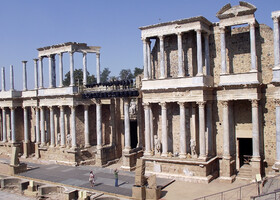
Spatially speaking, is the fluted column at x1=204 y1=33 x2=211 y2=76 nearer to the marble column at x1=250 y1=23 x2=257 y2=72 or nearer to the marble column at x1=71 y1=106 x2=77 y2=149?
the marble column at x1=250 y1=23 x2=257 y2=72

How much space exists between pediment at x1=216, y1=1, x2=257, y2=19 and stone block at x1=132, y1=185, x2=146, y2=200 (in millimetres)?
13763

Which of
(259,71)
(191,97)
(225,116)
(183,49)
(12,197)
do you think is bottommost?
(12,197)

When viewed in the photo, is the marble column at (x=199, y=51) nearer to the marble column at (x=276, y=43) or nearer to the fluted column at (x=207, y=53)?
the fluted column at (x=207, y=53)

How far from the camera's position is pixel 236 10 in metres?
23.3

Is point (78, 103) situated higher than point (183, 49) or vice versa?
point (183, 49)

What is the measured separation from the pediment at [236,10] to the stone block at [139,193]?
1376 centimetres

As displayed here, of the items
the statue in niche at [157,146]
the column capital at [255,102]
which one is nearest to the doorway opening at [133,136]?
the statue in niche at [157,146]

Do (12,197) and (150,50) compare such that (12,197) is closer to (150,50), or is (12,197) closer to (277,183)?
A: (150,50)

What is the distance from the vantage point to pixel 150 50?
90.2 ft

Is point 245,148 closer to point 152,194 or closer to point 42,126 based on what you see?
point 152,194

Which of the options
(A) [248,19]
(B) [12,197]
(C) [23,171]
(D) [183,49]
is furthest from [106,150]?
(A) [248,19]

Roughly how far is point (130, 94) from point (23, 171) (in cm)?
1206

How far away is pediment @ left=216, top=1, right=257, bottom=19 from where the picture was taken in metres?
22.8

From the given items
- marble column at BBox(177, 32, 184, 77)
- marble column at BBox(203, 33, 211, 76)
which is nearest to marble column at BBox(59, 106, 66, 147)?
marble column at BBox(177, 32, 184, 77)
